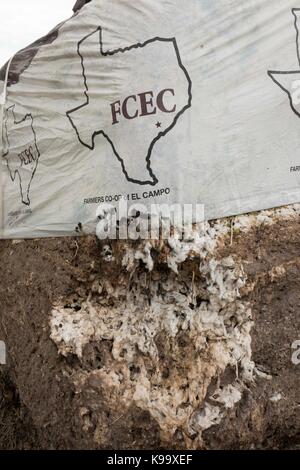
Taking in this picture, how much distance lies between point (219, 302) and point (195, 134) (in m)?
0.73

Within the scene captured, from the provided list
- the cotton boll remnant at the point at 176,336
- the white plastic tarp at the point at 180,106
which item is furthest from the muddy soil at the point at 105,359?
the white plastic tarp at the point at 180,106

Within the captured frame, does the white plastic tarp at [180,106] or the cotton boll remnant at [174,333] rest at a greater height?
the white plastic tarp at [180,106]

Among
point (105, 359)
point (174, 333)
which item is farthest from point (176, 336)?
point (105, 359)

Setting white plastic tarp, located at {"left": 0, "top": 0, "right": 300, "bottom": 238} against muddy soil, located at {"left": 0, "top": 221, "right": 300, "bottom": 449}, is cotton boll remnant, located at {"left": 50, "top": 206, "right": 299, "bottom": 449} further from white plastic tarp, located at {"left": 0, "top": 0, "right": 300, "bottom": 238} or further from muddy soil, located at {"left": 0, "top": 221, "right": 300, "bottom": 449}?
white plastic tarp, located at {"left": 0, "top": 0, "right": 300, "bottom": 238}

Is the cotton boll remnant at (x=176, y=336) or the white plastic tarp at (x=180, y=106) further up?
the white plastic tarp at (x=180, y=106)

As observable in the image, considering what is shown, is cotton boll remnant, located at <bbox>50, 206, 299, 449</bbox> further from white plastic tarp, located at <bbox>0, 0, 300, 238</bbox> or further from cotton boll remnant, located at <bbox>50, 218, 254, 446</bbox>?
white plastic tarp, located at <bbox>0, 0, 300, 238</bbox>

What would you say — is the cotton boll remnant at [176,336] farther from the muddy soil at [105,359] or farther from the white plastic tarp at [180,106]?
the white plastic tarp at [180,106]

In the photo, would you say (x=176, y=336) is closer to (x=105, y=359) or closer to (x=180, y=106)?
(x=105, y=359)

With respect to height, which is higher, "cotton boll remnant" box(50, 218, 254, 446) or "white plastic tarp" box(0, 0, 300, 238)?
"white plastic tarp" box(0, 0, 300, 238)

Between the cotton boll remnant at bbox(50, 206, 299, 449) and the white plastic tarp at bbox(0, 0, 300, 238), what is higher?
the white plastic tarp at bbox(0, 0, 300, 238)

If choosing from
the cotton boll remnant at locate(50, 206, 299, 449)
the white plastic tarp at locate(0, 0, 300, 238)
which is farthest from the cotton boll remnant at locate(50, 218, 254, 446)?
the white plastic tarp at locate(0, 0, 300, 238)

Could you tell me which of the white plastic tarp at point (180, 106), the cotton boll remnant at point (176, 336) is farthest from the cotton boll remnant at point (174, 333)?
the white plastic tarp at point (180, 106)

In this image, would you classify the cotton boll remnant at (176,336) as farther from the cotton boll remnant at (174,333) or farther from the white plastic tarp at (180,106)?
the white plastic tarp at (180,106)

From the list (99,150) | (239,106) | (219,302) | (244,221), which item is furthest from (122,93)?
(219,302)
